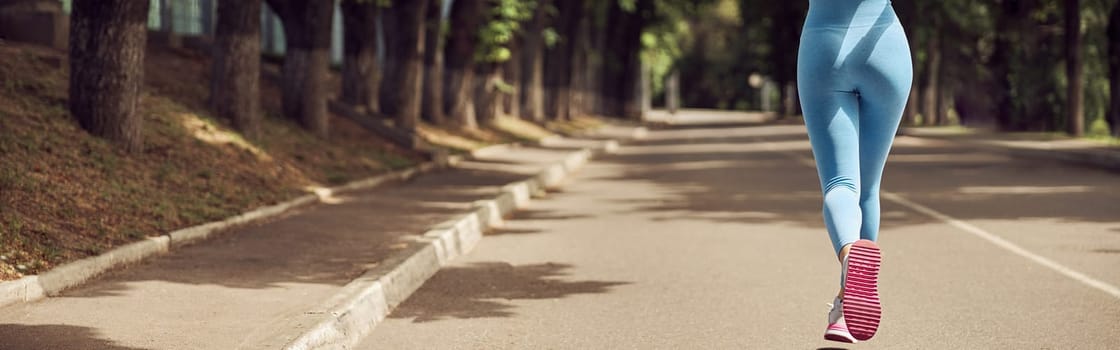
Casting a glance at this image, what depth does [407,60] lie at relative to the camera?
27109mm

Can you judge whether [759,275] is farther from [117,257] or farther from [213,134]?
[213,134]

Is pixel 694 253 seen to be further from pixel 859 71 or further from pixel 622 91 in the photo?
pixel 622 91

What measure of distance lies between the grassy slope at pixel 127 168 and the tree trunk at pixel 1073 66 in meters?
18.3

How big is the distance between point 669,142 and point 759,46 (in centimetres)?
5669

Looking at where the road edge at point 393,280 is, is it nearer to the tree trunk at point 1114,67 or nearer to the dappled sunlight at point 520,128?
the dappled sunlight at point 520,128

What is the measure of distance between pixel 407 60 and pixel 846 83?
71.5 ft

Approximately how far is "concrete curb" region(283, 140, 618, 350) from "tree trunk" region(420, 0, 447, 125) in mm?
14897

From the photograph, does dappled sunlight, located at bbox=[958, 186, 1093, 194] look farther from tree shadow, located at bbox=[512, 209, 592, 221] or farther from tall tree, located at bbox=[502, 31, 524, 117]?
tall tree, located at bbox=[502, 31, 524, 117]

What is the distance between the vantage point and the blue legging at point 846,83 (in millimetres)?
5707

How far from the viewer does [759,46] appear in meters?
95.5

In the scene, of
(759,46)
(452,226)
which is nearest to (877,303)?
(452,226)

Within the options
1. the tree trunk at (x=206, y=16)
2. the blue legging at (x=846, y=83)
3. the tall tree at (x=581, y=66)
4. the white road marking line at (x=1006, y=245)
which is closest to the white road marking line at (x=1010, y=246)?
the white road marking line at (x=1006, y=245)

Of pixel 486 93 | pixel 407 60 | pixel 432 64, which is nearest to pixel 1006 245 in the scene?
pixel 407 60

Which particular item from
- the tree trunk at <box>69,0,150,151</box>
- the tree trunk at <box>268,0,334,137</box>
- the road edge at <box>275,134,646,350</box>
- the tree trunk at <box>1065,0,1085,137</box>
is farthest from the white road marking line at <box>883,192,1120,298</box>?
the tree trunk at <box>1065,0,1085,137</box>
